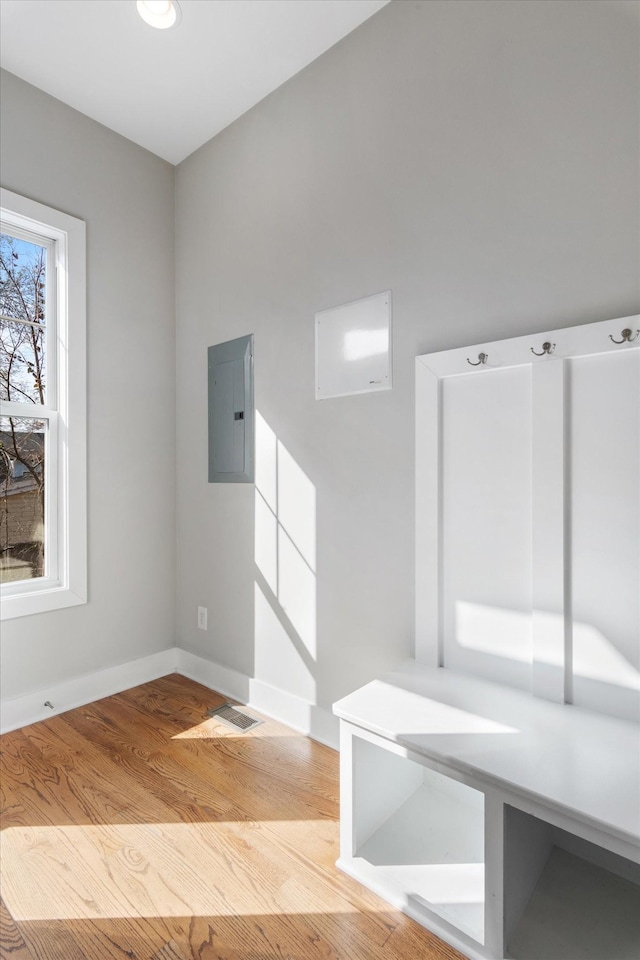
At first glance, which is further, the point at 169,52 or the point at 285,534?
the point at 285,534

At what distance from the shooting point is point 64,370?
2.34m

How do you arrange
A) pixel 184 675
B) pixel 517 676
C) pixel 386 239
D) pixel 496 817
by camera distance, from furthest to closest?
pixel 184 675 < pixel 386 239 < pixel 517 676 < pixel 496 817

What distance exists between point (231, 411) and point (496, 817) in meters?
1.89

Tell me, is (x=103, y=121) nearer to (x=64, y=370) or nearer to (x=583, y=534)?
(x=64, y=370)

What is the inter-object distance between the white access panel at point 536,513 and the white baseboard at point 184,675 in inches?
27.6

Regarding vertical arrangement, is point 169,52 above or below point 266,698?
above

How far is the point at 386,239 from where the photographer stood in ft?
5.95

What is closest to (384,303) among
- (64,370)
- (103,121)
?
(64,370)

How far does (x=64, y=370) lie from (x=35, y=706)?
1495 mm

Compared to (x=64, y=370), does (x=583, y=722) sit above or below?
below

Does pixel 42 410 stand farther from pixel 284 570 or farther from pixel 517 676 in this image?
pixel 517 676

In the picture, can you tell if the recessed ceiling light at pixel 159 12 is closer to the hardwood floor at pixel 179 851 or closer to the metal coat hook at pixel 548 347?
the metal coat hook at pixel 548 347

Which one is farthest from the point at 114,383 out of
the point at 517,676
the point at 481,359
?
the point at 517,676

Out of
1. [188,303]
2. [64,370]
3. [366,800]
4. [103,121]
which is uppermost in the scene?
[103,121]
